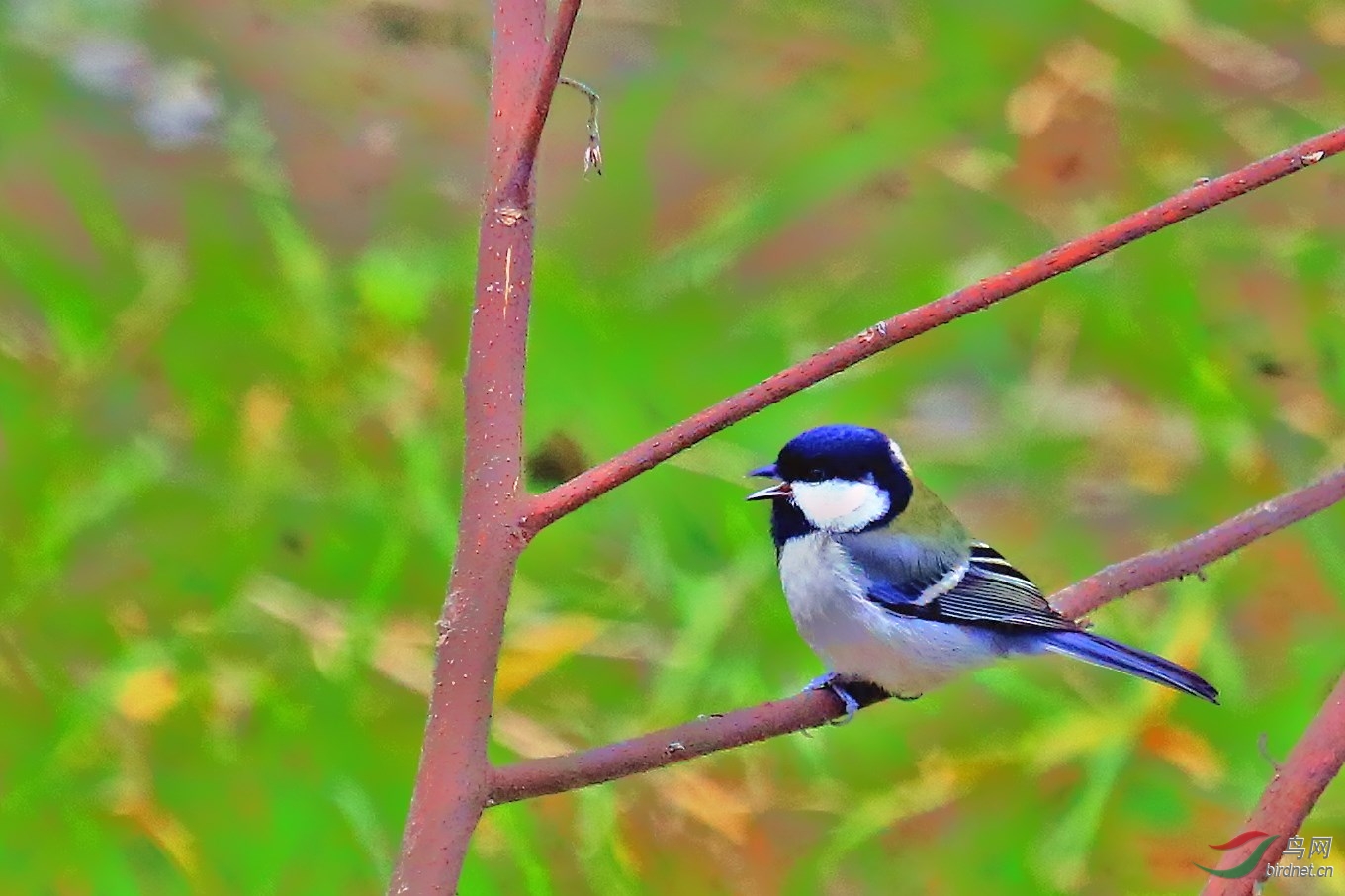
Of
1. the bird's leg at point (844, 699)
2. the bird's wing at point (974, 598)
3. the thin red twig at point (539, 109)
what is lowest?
the bird's wing at point (974, 598)

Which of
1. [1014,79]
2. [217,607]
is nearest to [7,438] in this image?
[217,607]

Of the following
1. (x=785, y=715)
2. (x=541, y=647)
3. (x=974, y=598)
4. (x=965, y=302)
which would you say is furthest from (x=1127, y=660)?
(x=541, y=647)

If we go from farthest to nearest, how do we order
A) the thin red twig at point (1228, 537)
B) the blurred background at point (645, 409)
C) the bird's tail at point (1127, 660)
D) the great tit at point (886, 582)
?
the blurred background at point (645, 409), the great tit at point (886, 582), the bird's tail at point (1127, 660), the thin red twig at point (1228, 537)

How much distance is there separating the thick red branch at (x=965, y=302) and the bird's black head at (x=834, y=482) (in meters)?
0.54

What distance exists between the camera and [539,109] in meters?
0.50

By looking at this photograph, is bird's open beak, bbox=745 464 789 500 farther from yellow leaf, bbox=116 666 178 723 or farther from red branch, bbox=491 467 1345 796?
yellow leaf, bbox=116 666 178 723

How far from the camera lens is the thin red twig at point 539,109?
0.47 m

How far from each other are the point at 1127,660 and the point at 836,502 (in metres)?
0.24

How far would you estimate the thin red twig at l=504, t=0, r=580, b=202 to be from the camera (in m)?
0.47

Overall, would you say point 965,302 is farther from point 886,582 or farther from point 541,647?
point 541,647

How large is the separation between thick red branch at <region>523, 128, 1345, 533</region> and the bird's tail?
40 centimetres

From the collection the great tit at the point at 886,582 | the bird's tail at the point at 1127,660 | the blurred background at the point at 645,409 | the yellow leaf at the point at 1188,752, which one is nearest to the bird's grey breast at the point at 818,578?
the great tit at the point at 886,582

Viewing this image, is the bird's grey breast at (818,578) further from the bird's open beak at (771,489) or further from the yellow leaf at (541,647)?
the yellow leaf at (541,647)

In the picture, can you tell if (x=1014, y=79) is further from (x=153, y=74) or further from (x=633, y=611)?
(x=153, y=74)
